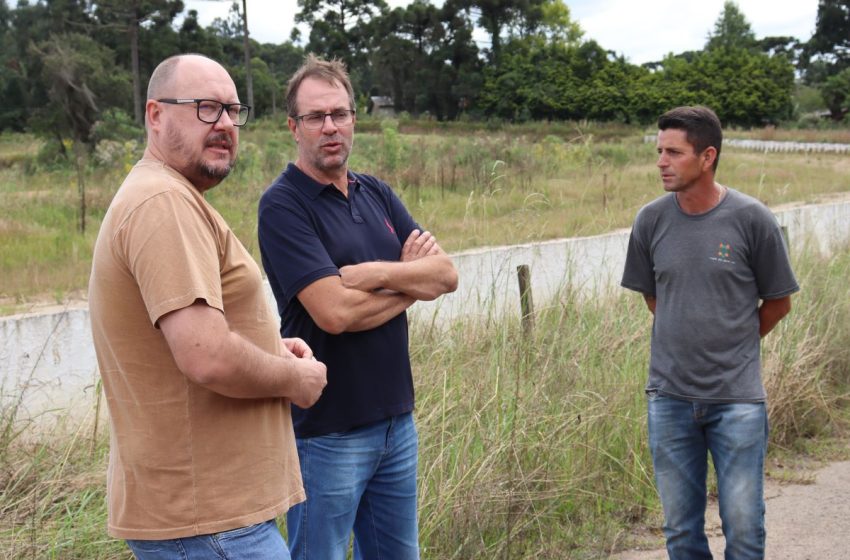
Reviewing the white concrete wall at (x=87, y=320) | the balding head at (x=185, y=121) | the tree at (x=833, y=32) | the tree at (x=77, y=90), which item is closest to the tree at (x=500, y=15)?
the tree at (x=77, y=90)

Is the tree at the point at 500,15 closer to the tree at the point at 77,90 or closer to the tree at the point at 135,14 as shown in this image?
the tree at the point at 135,14

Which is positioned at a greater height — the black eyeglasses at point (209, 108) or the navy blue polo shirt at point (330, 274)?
the black eyeglasses at point (209, 108)

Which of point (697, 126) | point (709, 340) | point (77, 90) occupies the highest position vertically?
point (77, 90)

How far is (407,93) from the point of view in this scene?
167 feet

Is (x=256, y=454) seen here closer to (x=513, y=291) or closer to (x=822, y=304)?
(x=513, y=291)

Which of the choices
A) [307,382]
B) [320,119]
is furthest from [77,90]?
[307,382]

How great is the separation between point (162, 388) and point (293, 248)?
91cm

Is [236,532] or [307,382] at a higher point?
[307,382]

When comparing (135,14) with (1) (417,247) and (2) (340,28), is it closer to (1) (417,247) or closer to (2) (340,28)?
(2) (340,28)

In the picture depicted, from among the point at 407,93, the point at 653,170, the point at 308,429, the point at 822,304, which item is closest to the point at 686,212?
the point at 308,429

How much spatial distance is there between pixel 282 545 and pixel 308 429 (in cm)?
64

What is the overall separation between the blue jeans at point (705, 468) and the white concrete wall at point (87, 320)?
181 cm

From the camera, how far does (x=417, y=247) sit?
128 inches

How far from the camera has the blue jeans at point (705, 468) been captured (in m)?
3.43
